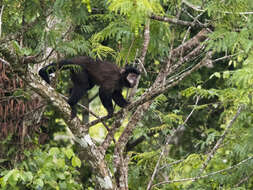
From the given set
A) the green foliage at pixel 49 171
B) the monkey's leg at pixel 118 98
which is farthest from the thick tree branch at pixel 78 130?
the monkey's leg at pixel 118 98

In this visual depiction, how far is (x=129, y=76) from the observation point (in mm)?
6457

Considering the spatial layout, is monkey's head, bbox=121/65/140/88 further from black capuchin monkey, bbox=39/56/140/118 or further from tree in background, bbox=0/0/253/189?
tree in background, bbox=0/0/253/189

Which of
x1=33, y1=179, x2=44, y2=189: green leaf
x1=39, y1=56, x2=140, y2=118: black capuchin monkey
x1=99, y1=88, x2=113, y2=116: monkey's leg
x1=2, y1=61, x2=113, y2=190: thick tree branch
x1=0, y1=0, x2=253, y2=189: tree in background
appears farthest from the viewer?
x1=99, y1=88, x2=113, y2=116: monkey's leg

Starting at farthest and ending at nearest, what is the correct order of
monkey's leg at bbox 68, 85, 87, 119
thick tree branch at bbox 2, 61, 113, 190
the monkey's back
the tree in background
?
the monkey's back
monkey's leg at bbox 68, 85, 87, 119
thick tree branch at bbox 2, 61, 113, 190
the tree in background

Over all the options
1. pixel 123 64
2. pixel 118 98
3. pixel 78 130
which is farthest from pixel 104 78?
pixel 78 130

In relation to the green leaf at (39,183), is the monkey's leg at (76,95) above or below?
above

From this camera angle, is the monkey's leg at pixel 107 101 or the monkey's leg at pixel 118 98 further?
the monkey's leg at pixel 118 98

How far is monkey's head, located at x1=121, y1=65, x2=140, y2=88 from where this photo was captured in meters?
6.26

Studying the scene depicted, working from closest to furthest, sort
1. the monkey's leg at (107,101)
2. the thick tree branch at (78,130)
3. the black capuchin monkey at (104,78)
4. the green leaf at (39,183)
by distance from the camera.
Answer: the thick tree branch at (78,130) < the green leaf at (39,183) < the black capuchin monkey at (104,78) < the monkey's leg at (107,101)

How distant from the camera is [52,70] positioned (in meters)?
5.79

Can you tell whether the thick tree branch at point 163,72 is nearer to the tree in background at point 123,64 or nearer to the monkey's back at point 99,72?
the tree in background at point 123,64

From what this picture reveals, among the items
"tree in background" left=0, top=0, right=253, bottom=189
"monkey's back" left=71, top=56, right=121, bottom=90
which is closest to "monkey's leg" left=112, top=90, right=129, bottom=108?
"monkey's back" left=71, top=56, right=121, bottom=90

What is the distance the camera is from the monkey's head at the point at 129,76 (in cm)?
626

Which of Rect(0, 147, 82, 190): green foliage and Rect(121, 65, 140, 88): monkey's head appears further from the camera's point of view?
Rect(121, 65, 140, 88): monkey's head
